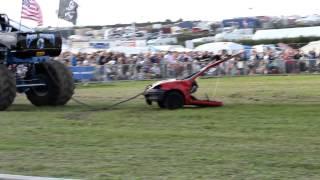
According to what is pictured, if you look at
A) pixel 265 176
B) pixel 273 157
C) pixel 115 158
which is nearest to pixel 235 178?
pixel 265 176

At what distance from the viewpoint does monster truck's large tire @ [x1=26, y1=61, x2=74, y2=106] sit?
1730 centimetres

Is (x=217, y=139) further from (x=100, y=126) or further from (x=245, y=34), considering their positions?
(x=245, y=34)

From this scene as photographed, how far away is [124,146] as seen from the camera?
966 cm

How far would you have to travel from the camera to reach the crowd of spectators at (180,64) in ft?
101

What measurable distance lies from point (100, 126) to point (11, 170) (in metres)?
4.95

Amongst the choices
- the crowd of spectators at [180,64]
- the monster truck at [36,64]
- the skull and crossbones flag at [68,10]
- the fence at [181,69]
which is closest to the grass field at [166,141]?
the monster truck at [36,64]

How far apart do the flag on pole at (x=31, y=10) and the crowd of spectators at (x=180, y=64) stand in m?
11.8

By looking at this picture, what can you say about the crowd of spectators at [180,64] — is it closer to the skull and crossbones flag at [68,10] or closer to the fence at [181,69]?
the fence at [181,69]

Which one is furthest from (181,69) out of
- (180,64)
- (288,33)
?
(288,33)

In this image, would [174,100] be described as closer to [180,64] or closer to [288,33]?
[180,64]

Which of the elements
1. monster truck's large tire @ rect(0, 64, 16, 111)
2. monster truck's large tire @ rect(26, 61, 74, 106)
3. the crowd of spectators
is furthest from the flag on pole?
the crowd of spectators

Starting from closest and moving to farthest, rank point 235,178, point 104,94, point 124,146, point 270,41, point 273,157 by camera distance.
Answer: point 235,178
point 273,157
point 124,146
point 104,94
point 270,41

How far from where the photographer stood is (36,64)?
17.4 meters

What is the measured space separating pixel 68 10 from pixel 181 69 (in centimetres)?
1071
